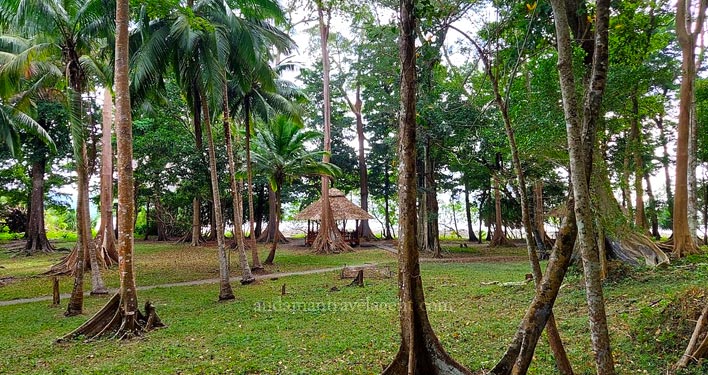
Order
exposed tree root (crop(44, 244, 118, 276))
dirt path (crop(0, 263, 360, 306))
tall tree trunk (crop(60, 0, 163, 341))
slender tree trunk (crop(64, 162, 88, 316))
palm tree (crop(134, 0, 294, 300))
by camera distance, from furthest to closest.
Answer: exposed tree root (crop(44, 244, 118, 276)) → dirt path (crop(0, 263, 360, 306)) → palm tree (crop(134, 0, 294, 300)) → slender tree trunk (crop(64, 162, 88, 316)) → tall tree trunk (crop(60, 0, 163, 341))

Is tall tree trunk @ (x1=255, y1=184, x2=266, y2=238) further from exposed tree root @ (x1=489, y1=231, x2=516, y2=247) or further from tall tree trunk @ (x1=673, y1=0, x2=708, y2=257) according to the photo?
tall tree trunk @ (x1=673, y1=0, x2=708, y2=257)

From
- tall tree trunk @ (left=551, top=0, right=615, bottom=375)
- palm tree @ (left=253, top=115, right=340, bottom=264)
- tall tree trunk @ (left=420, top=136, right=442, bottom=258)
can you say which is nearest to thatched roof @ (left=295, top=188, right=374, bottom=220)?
tall tree trunk @ (left=420, top=136, right=442, bottom=258)

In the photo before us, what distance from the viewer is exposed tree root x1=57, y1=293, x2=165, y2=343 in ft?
21.6

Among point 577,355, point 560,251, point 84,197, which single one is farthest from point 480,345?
point 84,197

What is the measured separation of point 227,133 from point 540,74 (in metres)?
8.10

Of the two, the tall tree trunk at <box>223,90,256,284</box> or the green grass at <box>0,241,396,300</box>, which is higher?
the tall tree trunk at <box>223,90,256,284</box>

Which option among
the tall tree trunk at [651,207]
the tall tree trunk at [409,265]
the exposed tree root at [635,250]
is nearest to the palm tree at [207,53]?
the tall tree trunk at [409,265]

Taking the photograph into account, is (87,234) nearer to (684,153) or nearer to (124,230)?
(124,230)

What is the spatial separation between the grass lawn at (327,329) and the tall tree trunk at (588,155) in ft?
4.97

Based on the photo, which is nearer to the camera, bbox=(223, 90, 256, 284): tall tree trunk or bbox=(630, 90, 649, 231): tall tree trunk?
bbox=(223, 90, 256, 284): tall tree trunk

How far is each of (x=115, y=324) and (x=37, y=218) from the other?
18415 millimetres

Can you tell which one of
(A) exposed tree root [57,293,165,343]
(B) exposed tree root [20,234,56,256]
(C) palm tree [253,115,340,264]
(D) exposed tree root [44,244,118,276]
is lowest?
(A) exposed tree root [57,293,165,343]

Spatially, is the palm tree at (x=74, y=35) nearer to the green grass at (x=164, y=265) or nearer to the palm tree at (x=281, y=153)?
the green grass at (x=164, y=265)

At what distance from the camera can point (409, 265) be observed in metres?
4.11
